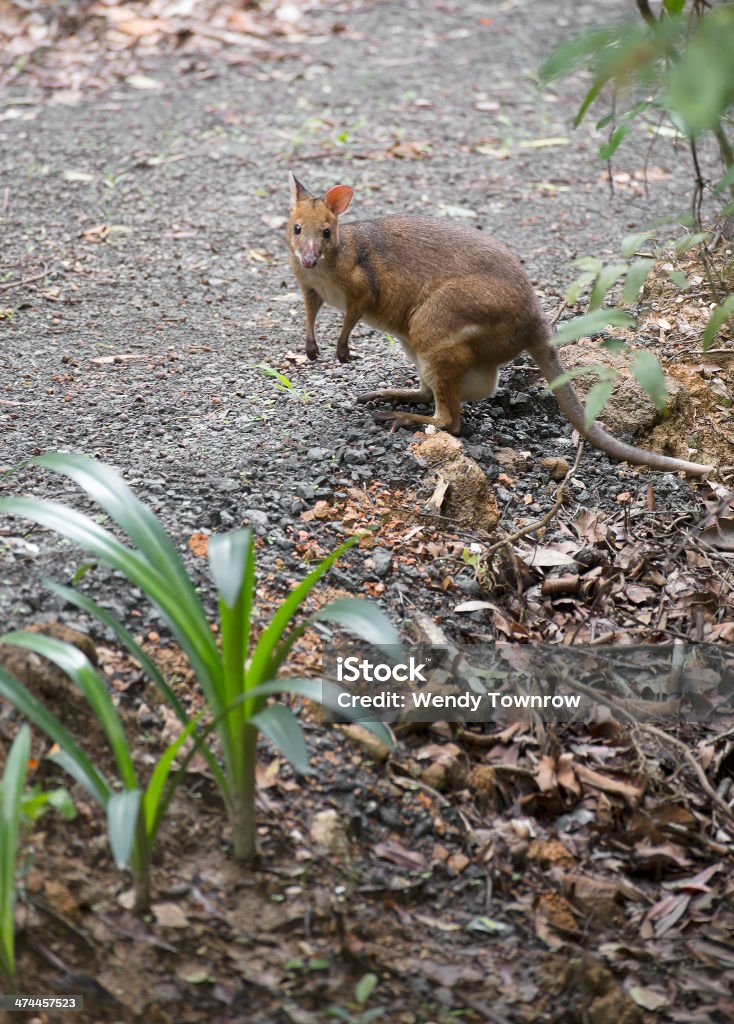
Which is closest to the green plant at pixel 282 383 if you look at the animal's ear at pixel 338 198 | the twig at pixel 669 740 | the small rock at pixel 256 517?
the animal's ear at pixel 338 198

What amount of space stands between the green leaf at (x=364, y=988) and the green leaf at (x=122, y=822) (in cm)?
74

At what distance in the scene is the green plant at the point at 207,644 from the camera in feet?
8.31

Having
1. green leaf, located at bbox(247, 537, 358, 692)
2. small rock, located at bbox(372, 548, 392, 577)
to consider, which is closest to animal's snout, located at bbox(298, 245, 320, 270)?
small rock, located at bbox(372, 548, 392, 577)

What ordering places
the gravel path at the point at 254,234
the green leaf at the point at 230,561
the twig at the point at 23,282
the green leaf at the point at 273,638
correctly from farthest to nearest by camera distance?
the twig at the point at 23,282 → the gravel path at the point at 254,234 → the green leaf at the point at 273,638 → the green leaf at the point at 230,561

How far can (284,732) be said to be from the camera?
2.48 metres

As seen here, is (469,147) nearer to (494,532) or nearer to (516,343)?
(516,343)

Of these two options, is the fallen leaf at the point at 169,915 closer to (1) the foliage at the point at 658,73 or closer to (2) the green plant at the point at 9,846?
(2) the green plant at the point at 9,846

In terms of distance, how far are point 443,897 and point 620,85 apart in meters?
2.22

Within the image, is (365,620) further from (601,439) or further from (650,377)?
(601,439)

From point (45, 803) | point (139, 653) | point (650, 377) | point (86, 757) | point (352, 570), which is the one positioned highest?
point (650, 377)

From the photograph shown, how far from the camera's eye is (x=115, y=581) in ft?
11.9

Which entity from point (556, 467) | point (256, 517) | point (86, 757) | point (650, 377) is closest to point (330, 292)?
point (556, 467)

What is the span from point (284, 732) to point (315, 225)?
126 inches

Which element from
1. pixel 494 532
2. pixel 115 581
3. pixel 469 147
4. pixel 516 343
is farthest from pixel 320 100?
pixel 115 581
